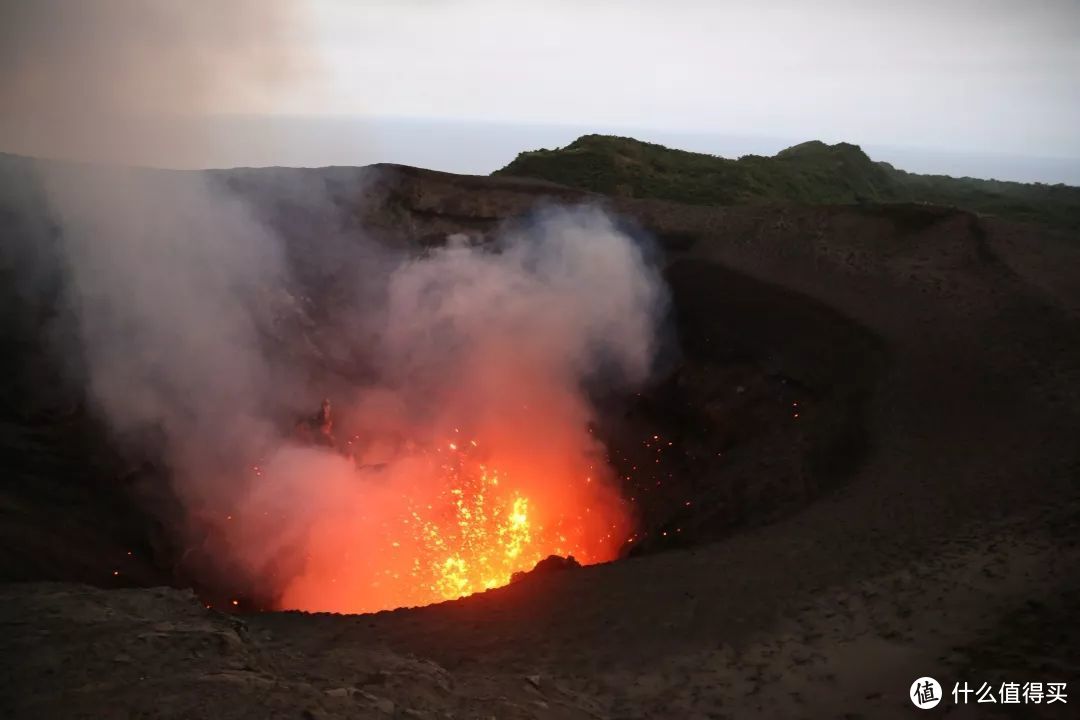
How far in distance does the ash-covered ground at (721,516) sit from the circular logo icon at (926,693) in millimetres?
173

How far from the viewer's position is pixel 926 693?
17.1 ft

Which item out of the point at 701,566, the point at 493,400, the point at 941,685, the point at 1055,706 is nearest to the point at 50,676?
the point at 701,566

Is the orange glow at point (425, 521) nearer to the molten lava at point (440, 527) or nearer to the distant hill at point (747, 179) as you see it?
the molten lava at point (440, 527)

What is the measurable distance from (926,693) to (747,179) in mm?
29371

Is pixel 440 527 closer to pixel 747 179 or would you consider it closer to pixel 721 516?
pixel 721 516

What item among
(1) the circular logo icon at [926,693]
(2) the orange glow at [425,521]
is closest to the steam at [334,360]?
(2) the orange glow at [425,521]

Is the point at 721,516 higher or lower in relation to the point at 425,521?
higher

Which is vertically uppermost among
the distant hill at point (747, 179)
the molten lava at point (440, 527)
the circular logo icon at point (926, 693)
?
the distant hill at point (747, 179)

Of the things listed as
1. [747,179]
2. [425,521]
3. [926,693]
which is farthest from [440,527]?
[747,179]

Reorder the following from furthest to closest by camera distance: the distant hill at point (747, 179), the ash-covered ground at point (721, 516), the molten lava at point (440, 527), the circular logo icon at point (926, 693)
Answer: the distant hill at point (747, 179)
the molten lava at point (440, 527)
the ash-covered ground at point (721, 516)
the circular logo icon at point (926, 693)

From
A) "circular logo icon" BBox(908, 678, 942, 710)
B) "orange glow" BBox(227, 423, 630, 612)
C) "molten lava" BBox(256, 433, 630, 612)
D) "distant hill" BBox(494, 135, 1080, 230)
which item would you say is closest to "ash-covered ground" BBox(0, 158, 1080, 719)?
"circular logo icon" BBox(908, 678, 942, 710)

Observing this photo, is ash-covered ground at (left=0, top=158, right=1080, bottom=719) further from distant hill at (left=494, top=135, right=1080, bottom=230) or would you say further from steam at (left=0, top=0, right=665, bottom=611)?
distant hill at (left=494, top=135, right=1080, bottom=230)

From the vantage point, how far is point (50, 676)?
4445 mm

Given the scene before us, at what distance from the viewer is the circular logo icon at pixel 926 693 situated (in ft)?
16.8
